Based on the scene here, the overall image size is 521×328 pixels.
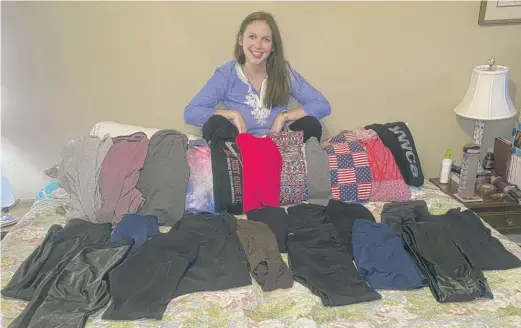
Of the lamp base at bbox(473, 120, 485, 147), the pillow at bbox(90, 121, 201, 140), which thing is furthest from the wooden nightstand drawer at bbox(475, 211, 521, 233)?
the pillow at bbox(90, 121, 201, 140)

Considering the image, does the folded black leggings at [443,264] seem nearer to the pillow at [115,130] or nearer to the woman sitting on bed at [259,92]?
the woman sitting on bed at [259,92]

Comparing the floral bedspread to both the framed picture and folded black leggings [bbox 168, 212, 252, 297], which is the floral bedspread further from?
the framed picture

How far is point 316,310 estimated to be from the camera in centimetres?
136

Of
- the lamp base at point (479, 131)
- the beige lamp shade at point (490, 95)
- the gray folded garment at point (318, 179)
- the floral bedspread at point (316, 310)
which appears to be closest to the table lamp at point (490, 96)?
the beige lamp shade at point (490, 95)

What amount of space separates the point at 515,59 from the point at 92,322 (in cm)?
241

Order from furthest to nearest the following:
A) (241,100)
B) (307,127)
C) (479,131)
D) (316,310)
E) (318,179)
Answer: (479,131)
(241,100)
(307,127)
(318,179)
(316,310)

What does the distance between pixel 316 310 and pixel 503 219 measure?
1302 millimetres

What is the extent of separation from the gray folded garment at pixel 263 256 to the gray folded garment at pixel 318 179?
0.34 m

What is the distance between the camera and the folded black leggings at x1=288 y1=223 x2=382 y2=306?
140 centimetres

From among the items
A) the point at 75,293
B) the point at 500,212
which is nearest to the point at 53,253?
the point at 75,293

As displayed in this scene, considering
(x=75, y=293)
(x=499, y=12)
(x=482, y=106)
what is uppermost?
(x=499, y=12)

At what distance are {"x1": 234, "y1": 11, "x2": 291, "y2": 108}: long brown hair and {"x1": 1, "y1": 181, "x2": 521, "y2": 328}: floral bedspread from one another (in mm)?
1042

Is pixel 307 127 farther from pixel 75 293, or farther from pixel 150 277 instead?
pixel 75 293

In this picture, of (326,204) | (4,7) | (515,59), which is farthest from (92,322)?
(515,59)
